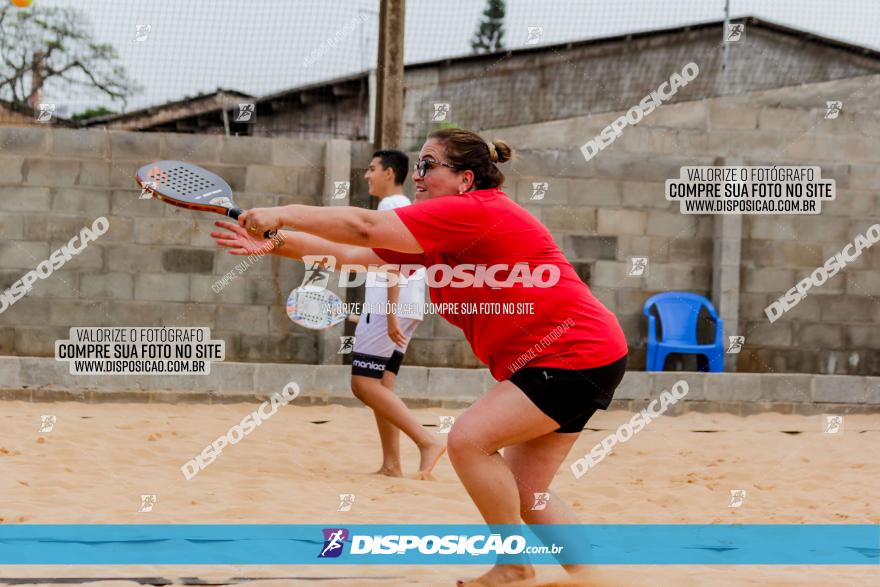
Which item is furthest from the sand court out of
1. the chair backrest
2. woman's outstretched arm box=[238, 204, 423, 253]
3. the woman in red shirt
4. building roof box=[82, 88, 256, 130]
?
building roof box=[82, 88, 256, 130]

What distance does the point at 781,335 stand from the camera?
9875mm

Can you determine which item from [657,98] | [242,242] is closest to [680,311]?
[657,98]

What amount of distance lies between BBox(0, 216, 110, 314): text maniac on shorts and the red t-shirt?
6.25 meters

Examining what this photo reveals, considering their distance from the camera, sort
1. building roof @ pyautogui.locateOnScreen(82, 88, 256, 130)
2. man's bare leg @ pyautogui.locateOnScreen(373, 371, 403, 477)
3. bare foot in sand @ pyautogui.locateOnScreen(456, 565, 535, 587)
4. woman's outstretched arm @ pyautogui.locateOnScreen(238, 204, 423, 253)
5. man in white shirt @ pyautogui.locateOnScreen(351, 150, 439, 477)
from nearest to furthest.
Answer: woman's outstretched arm @ pyautogui.locateOnScreen(238, 204, 423, 253)
bare foot in sand @ pyautogui.locateOnScreen(456, 565, 535, 587)
man in white shirt @ pyautogui.locateOnScreen(351, 150, 439, 477)
man's bare leg @ pyautogui.locateOnScreen(373, 371, 403, 477)
building roof @ pyautogui.locateOnScreen(82, 88, 256, 130)

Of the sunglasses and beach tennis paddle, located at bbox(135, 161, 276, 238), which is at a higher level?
the sunglasses

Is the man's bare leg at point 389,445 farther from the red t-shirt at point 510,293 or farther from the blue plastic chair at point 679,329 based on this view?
the blue plastic chair at point 679,329

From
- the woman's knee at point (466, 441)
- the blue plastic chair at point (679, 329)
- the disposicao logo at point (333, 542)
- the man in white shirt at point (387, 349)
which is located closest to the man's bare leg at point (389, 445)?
the man in white shirt at point (387, 349)

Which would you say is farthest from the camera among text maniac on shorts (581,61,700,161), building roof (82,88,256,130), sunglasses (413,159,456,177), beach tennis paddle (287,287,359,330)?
building roof (82,88,256,130)

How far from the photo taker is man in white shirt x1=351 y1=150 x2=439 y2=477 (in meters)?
6.04

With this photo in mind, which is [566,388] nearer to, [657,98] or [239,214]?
[239,214]

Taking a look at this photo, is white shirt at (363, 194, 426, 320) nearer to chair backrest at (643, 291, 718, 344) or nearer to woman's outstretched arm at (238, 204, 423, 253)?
woman's outstretched arm at (238, 204, 423, 253)

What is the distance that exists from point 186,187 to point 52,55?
347 inches

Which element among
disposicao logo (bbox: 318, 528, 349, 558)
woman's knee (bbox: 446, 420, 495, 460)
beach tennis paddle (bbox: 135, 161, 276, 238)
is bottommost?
disposicao logo (bbox: 318, 528, 349, 558)

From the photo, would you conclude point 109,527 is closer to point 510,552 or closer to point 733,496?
point 510,552
